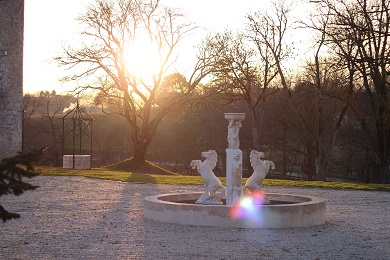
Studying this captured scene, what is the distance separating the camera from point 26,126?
48812 mm

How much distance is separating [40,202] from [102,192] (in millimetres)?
2960

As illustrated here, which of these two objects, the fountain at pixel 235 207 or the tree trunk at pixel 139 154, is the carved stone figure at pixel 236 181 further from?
the tree trunk at pixel 139 154

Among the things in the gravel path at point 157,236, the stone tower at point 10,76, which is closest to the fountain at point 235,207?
the gravel path at point 157,236

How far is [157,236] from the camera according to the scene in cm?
1040

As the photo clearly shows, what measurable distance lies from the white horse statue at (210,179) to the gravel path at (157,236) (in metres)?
1.36

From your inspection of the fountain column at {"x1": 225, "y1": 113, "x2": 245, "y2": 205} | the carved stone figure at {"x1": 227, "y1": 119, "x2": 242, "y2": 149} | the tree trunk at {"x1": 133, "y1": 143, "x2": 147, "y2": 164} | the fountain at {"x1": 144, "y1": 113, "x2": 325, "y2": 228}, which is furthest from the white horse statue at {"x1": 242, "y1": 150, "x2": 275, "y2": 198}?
the tree trunk at {"x1": 133, "y1": 143, "x2": 147, "y2": 164}

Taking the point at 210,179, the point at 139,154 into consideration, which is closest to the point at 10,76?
the point at 139,154

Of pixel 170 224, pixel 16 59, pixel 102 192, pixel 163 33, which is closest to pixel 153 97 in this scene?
pixel 163 33

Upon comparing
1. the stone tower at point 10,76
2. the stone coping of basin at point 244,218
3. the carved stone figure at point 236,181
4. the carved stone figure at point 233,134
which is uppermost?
the stone tower at point 10,76

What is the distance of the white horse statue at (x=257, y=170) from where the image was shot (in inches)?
496

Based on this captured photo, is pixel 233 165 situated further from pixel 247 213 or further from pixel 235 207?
pixel 247 213

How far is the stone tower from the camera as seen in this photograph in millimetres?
27047

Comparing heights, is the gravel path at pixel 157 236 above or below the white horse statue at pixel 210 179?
below

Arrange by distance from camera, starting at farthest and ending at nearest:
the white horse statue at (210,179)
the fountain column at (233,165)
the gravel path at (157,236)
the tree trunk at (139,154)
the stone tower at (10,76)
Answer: the tree trunk at (139,154)
the stone tower at (10,76)
the white horse statue at (210,179)
the fountain column at (233,165)
the gravel path at (157,236)
